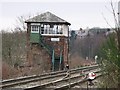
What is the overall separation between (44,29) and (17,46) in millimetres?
7945

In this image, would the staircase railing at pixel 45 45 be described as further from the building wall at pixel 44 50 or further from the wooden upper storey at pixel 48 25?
the wooden upper storey at pixel 48 25

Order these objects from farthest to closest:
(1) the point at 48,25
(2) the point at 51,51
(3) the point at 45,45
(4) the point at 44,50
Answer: (1) the point at 48,25
(2) the point at 51,51
(3) the point at 45,45
(4) the point at 44,50

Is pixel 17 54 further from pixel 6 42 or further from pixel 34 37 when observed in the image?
pixel 34 37

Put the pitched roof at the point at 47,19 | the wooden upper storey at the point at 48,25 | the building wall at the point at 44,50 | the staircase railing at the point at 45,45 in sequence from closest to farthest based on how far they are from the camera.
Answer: the building wall at the point at 44,50 < the staircase railing at the point at 45,45 < the wooden upper storey at the point at 48,25 < the pitched roof at the point at 47,19

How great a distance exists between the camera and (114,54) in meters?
6.22

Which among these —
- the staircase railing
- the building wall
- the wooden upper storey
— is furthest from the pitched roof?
the staircase railing

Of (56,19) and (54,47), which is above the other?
(56,19)

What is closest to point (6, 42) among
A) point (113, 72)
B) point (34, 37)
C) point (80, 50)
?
point (34, 37)

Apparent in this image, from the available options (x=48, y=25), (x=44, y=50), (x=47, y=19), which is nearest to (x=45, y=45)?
(x=44, y=50)

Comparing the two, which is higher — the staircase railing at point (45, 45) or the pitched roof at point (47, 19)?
the pitched roof at point (47, 19)

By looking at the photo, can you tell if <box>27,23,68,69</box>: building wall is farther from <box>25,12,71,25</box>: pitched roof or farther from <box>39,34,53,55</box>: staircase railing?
<box>25,12,71,25</box>: pitched roof

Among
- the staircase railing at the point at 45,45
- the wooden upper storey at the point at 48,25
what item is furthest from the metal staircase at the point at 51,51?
the wooden upper storey at the point at 48,25

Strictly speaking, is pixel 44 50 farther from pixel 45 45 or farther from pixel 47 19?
pixel 47 19

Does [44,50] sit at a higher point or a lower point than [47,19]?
lower
